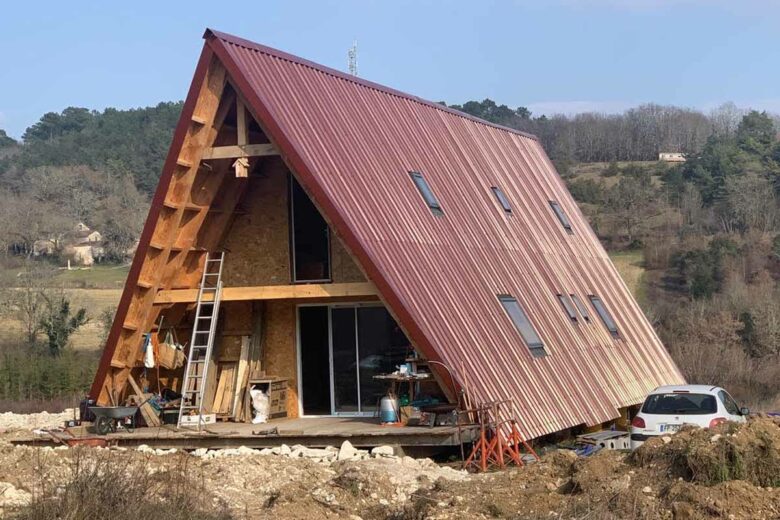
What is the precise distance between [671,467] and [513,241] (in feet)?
34.3

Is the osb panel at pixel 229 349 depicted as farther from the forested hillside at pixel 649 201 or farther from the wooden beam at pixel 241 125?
the forested hillside at pixel 649 201

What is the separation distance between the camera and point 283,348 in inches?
789

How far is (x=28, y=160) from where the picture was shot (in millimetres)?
107000

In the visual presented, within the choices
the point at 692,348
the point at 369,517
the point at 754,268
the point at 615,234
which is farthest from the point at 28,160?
the point at 369,517

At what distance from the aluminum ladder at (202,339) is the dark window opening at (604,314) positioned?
954 centimetres

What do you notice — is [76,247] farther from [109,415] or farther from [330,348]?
[109,415]

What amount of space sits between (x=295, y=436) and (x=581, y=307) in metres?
9.57

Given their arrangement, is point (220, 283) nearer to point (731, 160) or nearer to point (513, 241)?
point (513, 241)

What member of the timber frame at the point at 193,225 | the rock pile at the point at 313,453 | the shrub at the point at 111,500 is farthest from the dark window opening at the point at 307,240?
the shrub at the point at 111,500

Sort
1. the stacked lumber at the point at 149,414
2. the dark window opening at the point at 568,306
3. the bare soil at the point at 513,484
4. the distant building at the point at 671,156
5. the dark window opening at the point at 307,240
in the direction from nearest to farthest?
the bare soil at the point at 513,484
the stacked lumber at the point at 149,414
the dark window opening at the point at 307,240
the dark window opening at the point at 568,306
the distant building at the point at 671,156

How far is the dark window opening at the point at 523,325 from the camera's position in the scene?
19.5m

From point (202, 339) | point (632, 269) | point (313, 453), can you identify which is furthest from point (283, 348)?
point (632, 269)

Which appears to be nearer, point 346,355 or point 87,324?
point 346,355

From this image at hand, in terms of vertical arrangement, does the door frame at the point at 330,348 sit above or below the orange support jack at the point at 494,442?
above
